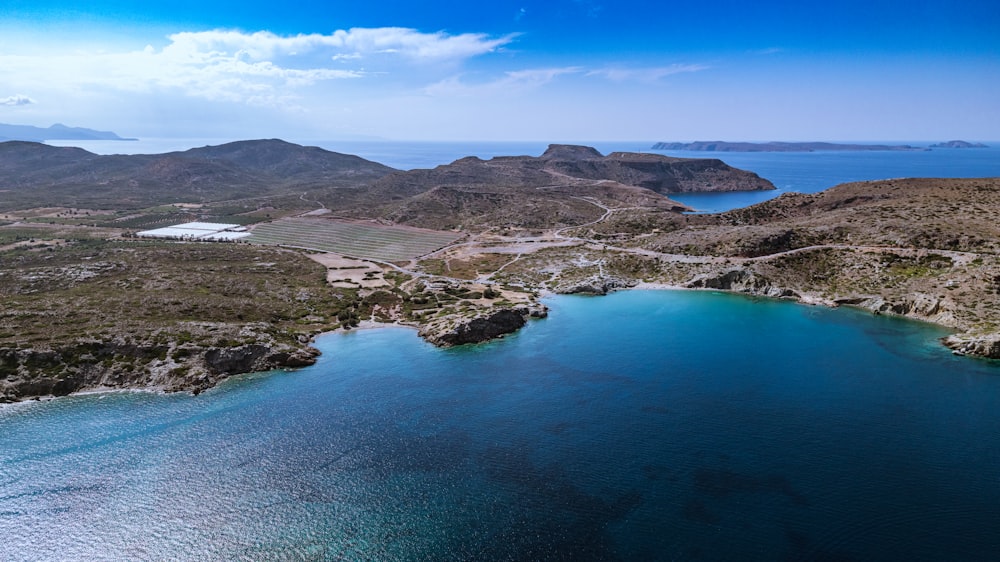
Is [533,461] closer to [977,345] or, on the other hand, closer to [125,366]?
[125,366]

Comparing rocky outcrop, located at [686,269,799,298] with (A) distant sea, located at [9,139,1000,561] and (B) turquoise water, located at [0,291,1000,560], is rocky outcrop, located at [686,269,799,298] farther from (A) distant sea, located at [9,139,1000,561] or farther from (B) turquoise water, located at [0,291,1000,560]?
(A) distant sea, located at [9,139,1000,561]

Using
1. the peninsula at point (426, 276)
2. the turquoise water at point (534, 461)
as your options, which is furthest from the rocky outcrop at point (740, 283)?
the turquoise water at point (534, 461)

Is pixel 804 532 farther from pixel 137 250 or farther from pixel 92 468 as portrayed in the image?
pixel 137 250

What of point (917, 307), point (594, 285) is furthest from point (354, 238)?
point (917, 307)

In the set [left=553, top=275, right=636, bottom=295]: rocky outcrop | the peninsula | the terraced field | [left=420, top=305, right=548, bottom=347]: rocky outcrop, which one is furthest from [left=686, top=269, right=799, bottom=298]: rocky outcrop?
the terraced field

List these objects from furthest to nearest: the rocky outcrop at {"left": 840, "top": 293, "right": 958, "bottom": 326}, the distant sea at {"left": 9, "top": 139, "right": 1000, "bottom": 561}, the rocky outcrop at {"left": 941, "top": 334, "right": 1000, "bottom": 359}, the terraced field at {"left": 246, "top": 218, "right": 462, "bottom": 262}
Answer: the terraced field at {"left": 246, "top": 218, "right": 462, "bottom": 262}
the rocky outcrop at {"left": 840, "top": 293, "right": 958, "bottom": 326}
the rocky outcrop at {"left": 941, "top": 334, "right": 1000, "bottom": 359}
the distant sea at {"left": 9, "top": 139, "right": 1000, "bottom": 561}
